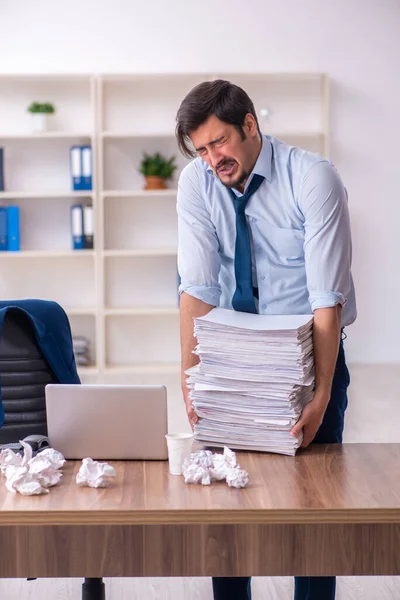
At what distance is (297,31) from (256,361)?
5253mm

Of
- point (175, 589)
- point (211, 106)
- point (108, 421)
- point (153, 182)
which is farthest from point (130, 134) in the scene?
point (108, 421)

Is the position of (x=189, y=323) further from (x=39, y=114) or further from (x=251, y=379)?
(x=39, y=114)

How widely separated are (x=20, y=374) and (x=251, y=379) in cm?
102

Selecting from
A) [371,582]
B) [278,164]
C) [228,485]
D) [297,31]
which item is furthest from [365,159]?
[228,485]

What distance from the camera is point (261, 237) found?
1973 mm

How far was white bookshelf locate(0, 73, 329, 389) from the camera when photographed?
Answer: 6301 mm

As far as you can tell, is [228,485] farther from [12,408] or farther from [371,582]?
[371,582]

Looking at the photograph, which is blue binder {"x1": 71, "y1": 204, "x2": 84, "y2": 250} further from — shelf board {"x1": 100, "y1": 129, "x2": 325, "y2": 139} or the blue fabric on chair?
the blue fabric on chair

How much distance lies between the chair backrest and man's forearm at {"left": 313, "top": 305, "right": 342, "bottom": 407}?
98cm

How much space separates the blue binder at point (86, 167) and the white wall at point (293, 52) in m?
0.69

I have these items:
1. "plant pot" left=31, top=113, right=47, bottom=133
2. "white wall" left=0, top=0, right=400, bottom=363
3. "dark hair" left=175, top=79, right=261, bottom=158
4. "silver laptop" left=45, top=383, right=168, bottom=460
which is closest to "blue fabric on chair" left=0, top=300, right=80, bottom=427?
"silver laptop" left=45, top=383, right=168, bottom=460

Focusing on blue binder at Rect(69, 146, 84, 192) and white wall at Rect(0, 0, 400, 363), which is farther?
white wall at Rect(0, 0, 400, 363)

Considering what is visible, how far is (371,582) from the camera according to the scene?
2.70 m

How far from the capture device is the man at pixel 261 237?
1.82 metres
